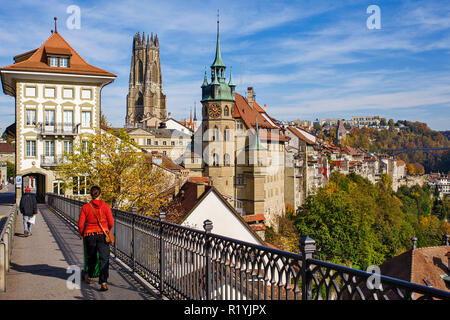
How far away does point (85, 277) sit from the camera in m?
7.86

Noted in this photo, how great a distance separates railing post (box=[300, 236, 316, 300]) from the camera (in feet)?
13.1

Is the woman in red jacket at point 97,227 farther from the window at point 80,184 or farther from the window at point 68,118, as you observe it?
the window at point 68,118

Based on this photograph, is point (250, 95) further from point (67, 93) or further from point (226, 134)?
point (67, 93)

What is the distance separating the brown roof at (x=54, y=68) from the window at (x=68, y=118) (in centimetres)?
352

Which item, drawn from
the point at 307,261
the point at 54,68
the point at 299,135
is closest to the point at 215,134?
the point at 54,68

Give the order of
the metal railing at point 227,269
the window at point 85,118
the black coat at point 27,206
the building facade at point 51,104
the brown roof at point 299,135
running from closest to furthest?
the metal railing at point 227,269
the black coat at point 27,206
the building facade at point 51,104
the window at point 85,118
the brown roof at point 299,135

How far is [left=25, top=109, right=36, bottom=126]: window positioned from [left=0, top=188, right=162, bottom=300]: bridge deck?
25934 mm

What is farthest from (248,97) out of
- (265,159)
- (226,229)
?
(226,229)

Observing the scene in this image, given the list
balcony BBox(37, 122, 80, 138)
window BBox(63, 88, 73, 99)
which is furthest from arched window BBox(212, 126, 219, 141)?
window BBox(63, 88, 73, 99)

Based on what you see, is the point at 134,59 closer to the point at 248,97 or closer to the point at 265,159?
the point at 248,97

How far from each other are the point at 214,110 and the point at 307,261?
6519cm

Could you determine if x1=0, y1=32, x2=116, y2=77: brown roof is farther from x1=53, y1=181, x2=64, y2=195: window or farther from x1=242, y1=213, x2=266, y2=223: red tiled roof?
x1=242, y1=213, x2=266, y2=223: red tiled roof

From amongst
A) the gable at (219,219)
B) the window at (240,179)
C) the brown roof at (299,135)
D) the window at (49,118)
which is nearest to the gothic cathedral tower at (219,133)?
the window at (240,179)

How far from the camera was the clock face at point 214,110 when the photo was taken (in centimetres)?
6825
